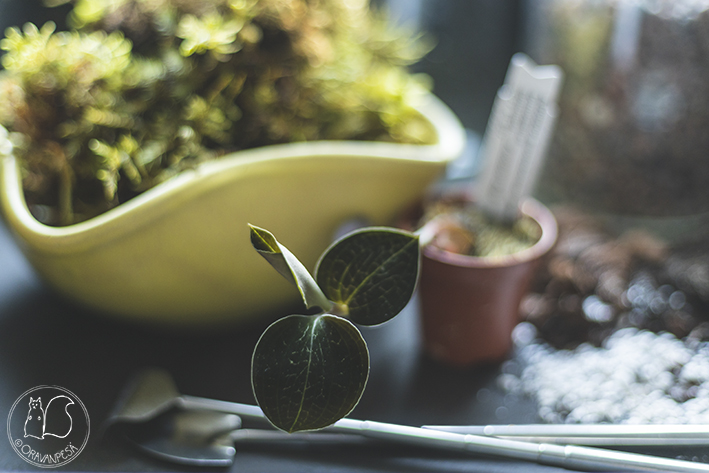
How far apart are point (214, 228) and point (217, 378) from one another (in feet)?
0.36

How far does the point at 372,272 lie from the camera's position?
0.84 feet

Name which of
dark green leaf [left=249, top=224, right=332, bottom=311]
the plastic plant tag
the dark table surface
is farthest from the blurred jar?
dark green leaf [left=249, top=224, right=332, bottom=311]

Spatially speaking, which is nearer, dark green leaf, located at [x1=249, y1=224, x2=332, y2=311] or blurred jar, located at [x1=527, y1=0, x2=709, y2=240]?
dark green leaf, located at [x1=249, y1=224, x2=332, y2=311]

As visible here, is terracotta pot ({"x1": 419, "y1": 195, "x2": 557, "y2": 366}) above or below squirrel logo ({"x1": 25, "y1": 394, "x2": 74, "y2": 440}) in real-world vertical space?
above

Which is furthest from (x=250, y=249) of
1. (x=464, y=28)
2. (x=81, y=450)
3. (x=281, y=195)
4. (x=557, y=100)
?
(x=464, y=28)

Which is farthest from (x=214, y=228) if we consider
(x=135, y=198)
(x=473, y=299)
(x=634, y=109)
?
(x=634, y=109)

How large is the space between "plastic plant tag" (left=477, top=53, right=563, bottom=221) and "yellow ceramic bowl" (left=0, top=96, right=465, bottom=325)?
0.14 ft

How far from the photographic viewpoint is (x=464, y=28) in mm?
719

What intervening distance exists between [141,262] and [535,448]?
253 mm

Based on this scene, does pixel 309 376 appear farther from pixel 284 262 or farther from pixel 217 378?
pixel 217 378

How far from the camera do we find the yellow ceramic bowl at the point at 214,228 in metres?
0.31

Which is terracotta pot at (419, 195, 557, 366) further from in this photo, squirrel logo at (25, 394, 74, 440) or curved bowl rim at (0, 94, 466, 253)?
squirrel logo at (25, 394, 74, 440)

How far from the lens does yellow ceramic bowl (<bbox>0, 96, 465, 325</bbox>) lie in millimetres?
311

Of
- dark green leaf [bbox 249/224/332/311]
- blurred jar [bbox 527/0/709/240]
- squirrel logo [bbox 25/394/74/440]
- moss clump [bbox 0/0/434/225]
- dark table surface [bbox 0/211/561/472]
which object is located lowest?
squirrel logo [bbox 25/394/74/440]
